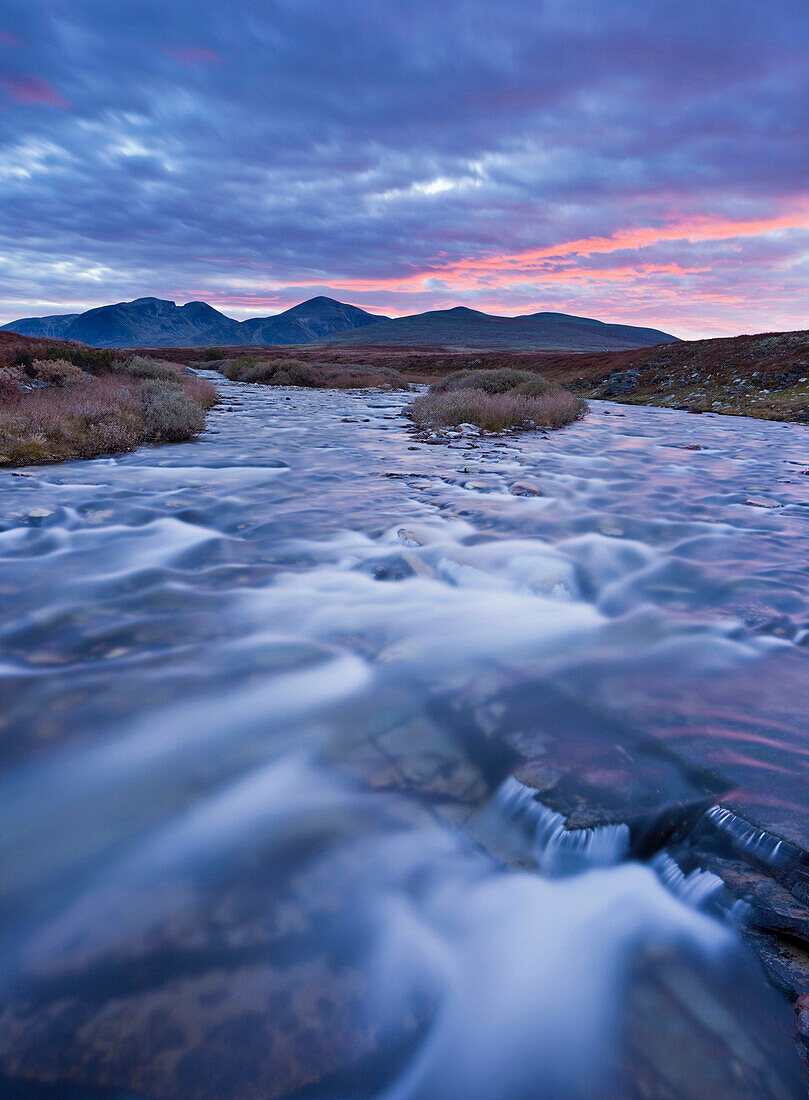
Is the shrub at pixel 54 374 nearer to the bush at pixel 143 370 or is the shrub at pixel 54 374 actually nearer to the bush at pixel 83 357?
the bush at pixel 83 357

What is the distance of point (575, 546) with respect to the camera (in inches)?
246

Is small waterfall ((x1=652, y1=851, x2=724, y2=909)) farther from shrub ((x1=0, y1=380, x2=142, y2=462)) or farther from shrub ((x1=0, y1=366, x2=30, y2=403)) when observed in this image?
shrub ((x1=0, y1=366, x2=30, y2=403))

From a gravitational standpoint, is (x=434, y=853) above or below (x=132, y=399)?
below

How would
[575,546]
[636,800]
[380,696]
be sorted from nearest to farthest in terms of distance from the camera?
[636,800]
[380,696]
[575,546]

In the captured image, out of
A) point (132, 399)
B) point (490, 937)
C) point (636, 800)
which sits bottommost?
point (490, 937)

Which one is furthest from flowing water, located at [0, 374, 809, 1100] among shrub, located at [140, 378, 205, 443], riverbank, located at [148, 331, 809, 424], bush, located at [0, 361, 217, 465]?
riverbank, located at [148, 331, 809, 424]

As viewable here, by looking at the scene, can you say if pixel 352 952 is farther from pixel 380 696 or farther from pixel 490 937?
pixel 380 696

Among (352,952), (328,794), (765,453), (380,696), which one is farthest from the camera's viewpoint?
(765,453)

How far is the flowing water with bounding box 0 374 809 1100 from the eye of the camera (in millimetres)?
1682

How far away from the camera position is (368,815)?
254 centimetres

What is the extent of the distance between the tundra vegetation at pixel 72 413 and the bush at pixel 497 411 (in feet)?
21.9

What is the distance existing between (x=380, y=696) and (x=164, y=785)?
1.29 meters

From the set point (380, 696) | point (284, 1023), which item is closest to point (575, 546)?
point (380, 696)

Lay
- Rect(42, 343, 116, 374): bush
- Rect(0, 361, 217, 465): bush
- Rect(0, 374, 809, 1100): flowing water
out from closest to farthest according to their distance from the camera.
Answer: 1. Rect(0, 374, 809, 1100): flowing water
2. Rect(0, 361, 217, 465): bush
3. Rect(42, 343, 116, 374): bush
